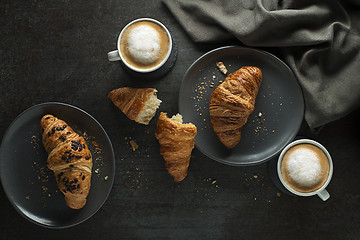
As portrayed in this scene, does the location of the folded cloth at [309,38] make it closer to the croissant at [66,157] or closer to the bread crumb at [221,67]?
the bread crumb at [221,67]

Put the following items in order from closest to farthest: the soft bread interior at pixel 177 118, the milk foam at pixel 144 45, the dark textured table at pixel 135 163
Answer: the milk foam at pixel 144 45, the soft bread interior at pixel 177 118, the dark textured table at pixel 135 163

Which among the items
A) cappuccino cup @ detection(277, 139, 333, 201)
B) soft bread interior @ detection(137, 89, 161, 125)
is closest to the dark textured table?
soft bread interior @ detection(137, 89, 161, 125)

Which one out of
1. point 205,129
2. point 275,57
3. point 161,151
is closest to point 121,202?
point 161,151

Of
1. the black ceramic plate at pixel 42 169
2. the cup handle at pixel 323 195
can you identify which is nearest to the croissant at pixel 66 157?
the black ceramic plate at pixel 42 169

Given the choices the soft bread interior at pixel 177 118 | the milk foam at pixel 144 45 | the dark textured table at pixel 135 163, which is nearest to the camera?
the milk foam at pixel 144 45

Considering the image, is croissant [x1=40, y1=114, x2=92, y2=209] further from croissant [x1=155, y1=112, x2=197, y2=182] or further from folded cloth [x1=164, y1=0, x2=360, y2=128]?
folded cloth [x1=164, y1=0, x2=360, y2=128]

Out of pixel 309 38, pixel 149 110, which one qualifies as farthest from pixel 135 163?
pixel 309 38

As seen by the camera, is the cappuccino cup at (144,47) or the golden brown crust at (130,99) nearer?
the cappuccino cup at (144,47)

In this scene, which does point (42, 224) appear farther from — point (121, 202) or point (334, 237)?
point (334, 237)
